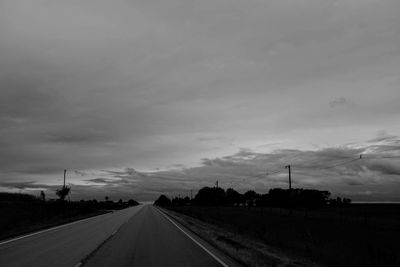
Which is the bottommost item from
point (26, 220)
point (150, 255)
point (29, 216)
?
point (150, 255)

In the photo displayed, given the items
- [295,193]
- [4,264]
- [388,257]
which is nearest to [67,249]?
[4,264]

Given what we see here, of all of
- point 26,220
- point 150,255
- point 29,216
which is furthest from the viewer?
point 29,216

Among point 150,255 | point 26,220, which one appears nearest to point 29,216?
point 26,220

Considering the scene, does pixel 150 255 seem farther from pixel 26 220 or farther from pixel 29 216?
pixel 29 216

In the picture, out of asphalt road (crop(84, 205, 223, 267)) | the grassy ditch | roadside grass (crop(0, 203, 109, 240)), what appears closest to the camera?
asphalt road (crop(84, 205, 223, 267))

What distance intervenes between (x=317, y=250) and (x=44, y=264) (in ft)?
38.7

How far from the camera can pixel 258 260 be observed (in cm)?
1365

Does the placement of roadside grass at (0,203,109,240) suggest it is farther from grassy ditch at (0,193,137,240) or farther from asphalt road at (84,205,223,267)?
asphalt road at (84,205,223,267)

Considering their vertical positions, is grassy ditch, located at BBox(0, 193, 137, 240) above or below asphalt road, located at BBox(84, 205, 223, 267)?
above

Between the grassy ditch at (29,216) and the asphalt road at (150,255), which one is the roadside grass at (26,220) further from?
the asphalt road at (150,255)

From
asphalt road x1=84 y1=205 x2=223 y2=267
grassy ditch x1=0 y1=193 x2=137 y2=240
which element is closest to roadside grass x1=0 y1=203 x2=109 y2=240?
grassy ditch x1=0 y1=193 x2=137 y2=240

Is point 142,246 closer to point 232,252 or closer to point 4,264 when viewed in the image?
point 232,252

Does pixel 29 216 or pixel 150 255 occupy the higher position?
pixel 29 216

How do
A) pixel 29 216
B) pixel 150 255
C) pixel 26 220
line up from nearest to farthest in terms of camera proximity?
1. pixel 150 255
2. pixel 26 220
3. pixel 29 216
